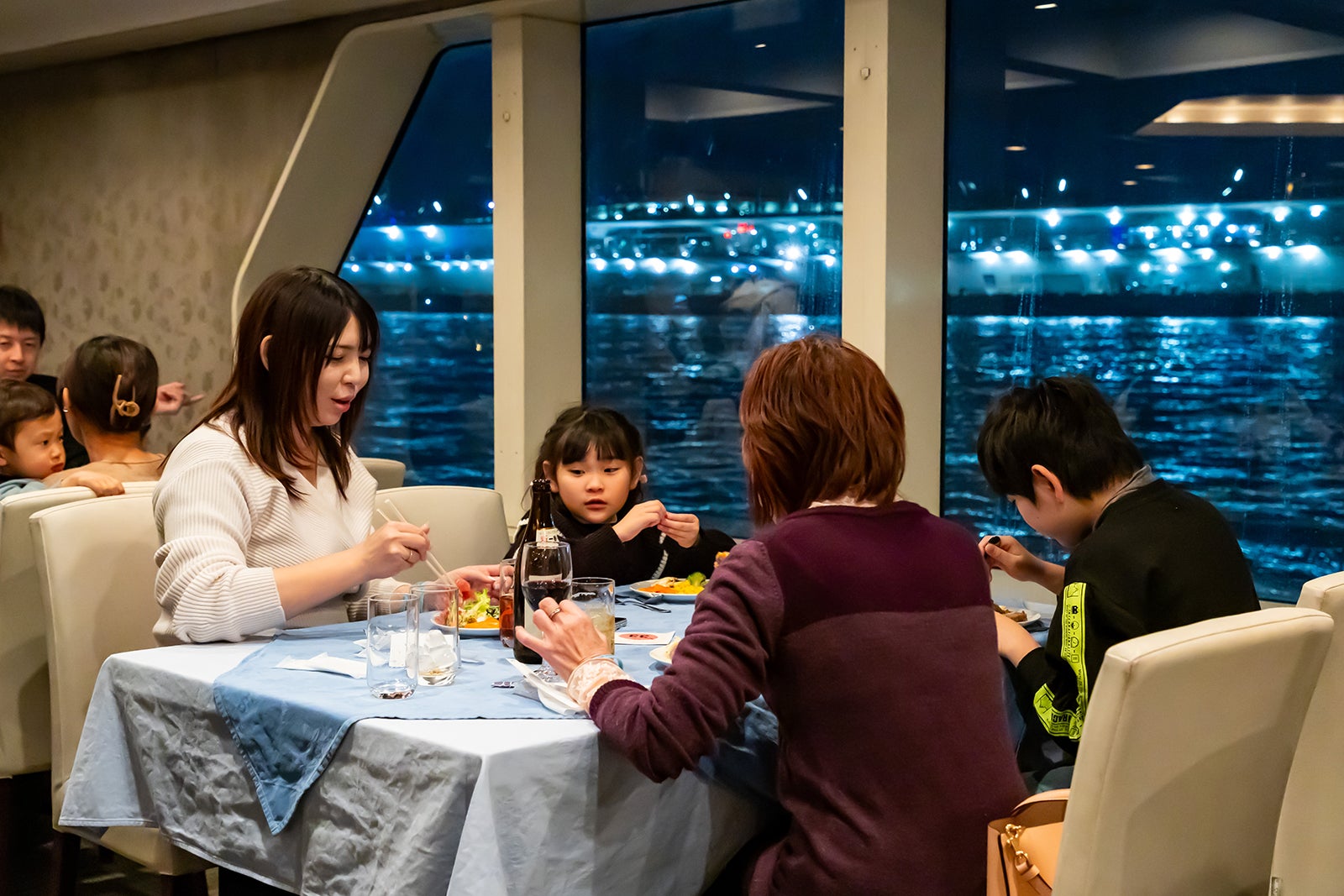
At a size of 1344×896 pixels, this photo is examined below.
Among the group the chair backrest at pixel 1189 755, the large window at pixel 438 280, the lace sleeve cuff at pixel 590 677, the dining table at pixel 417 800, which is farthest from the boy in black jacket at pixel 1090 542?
the large window at pixel 438 280

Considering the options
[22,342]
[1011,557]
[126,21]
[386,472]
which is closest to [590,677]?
[1011,557]

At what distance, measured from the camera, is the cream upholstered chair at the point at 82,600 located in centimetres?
249

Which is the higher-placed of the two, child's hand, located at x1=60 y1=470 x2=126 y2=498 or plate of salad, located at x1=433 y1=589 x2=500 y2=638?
child's hand, located at x1=60 y1=470 x2=126 y2=498

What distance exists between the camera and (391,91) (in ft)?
17.6

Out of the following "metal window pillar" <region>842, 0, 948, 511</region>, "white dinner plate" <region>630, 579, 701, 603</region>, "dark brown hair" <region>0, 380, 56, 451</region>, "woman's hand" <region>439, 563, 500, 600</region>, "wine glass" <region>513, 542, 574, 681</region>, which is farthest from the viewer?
"metal window pillar" <region>842, 0, 948, 511</region>

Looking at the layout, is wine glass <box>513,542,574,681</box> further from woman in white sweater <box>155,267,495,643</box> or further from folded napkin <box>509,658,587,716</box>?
woman in white sweater <box>155,267,495,643</box>

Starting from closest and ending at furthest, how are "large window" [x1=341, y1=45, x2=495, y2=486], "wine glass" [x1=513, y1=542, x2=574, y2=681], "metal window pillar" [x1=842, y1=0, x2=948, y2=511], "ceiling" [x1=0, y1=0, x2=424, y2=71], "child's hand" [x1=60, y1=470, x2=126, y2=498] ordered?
"wine glass" [x1=513, y1=542, x2=574, y2=681] < "child's hand" [x1=60, y1=470, x2=126, y2=498] < "metal window pillar" [x1=842, y1=0, x2=948, y2=511] < "ceiling" [x1=0, y1=0, x2=424, y2=71] < "large window" [x1=341, y1=45, x2=495, y2=486]

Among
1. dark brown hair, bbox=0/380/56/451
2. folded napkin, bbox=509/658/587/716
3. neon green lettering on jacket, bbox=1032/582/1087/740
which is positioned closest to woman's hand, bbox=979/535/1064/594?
neon green lettering on jacket, bbox=1032/582/1087/740

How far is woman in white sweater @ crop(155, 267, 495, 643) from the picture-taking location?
2.17m

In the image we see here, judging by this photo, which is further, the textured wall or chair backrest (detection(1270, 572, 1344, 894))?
the textured wall

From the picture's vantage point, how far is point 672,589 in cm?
271

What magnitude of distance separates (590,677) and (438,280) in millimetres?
3983

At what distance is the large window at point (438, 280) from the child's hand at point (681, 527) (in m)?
2.41

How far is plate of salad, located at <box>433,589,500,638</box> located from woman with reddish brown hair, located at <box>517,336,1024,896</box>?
617 mm
